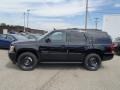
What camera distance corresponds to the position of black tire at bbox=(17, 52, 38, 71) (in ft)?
32.9

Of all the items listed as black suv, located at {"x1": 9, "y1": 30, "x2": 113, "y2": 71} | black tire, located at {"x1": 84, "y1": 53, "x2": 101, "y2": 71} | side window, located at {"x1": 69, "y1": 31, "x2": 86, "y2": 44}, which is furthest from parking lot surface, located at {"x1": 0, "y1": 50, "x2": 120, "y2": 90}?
side window, located at {"x1": 69, "y1": 31, "x2": 86, "y2": 44}

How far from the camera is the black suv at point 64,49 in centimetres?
1008

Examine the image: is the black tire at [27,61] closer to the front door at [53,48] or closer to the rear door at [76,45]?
the front door at [53,48]

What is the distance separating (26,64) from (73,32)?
254cm

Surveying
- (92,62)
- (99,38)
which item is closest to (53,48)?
(92,62)

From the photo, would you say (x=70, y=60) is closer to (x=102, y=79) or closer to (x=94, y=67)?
(x=94, y=67)

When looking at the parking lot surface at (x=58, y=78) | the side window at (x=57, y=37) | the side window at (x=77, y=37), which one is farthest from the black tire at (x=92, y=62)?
the side window at (x=57, y=37)

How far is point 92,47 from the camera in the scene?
10.5 meters

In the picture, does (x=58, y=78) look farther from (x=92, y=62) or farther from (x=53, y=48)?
(x=92, y=62)

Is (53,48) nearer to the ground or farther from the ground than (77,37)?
nearer to the ground

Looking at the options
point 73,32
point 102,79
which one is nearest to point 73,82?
point 102,79

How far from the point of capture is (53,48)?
33.4ft

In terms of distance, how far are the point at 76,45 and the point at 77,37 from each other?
40 centimetres

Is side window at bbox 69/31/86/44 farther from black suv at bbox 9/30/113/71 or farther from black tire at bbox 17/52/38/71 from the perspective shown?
black tire at bbox 17/52/38/71
